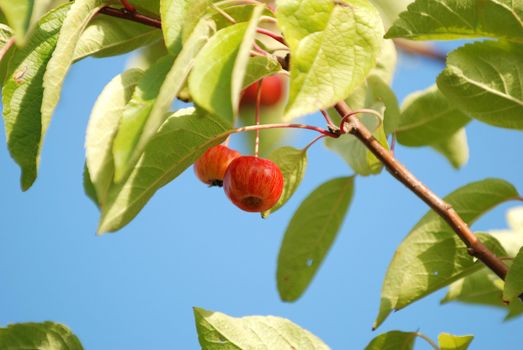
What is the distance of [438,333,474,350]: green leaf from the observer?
1.71m

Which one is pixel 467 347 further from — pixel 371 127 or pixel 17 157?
pixel 17 157

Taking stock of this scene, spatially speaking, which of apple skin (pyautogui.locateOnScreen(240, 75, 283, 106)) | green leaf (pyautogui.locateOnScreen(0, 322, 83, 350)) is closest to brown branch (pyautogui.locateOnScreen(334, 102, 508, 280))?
green leaf (pyautogui.locateOnScreen(0, 322, 83, 350))

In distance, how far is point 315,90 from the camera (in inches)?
47.1

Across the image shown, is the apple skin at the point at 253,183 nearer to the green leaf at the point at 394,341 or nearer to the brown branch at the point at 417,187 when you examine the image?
the brown branch at the point at 417,187

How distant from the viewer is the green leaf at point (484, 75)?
1554mm

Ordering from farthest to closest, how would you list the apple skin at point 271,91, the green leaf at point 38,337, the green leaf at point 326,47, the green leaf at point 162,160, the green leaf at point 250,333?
1. the apple skin at point 271,91
2. the green leaf at point 38,337
3. the green leaf at point 250,333
4. the green leaf at point 162,160
5. the green leaf at point 326,47

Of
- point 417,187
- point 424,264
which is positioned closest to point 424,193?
point 417,187

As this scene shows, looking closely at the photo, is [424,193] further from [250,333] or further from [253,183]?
[250,333]

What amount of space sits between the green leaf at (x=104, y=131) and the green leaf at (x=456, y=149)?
1.37 m

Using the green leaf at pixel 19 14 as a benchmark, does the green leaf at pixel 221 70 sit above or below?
below

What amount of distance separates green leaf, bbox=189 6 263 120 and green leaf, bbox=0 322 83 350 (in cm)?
84

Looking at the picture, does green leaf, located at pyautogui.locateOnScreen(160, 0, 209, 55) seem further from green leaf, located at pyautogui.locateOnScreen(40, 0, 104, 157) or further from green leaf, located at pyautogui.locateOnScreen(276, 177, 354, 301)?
green leaf, located at pyautogui.locateOnScreen(276, 177, 354, 301)

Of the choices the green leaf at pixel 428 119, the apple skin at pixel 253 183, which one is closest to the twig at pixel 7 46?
the apple skin at pixel 253 183

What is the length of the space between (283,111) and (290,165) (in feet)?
1.90
